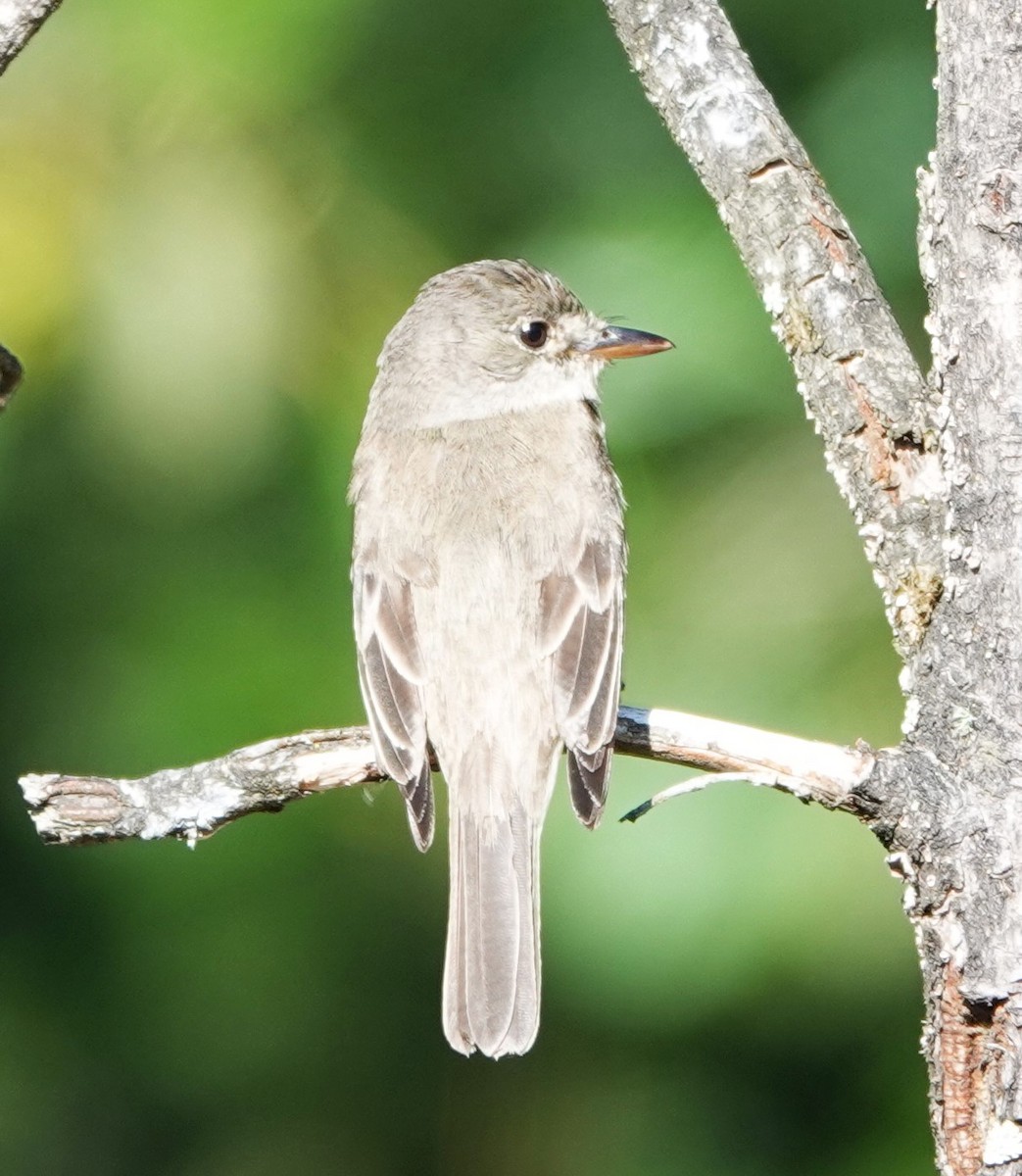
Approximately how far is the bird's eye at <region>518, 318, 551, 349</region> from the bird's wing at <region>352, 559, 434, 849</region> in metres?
0.97

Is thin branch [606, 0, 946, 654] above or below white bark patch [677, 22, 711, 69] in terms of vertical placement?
below

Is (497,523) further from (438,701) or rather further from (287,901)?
(287,901)

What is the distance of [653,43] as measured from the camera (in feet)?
11.7

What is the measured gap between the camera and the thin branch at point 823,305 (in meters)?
3.25

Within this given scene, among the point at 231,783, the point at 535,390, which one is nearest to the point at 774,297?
the point at 231,783

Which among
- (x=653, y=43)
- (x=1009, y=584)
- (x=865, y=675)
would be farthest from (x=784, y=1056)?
(x=653, y=43)

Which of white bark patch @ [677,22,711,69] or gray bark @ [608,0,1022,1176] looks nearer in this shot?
gray bark @ [608,0,1022,1176]

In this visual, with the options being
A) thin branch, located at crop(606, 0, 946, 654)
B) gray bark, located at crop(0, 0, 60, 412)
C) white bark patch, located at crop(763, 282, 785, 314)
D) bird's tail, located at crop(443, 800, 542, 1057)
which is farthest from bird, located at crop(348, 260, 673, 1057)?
gray bark, located at crop(0, 0, 60, 412)

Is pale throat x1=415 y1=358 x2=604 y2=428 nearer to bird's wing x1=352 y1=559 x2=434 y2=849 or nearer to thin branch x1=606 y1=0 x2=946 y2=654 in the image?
bird's wing x1=352 y1=559 x2=434 y2=849

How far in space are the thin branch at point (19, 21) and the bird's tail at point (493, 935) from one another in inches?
78.1

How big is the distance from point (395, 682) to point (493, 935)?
2.24ft

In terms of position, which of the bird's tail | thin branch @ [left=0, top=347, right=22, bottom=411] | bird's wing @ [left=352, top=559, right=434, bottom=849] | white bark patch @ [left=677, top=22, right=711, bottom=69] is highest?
white bark patch @ [left=677, top=22, right=711, bottom=69]

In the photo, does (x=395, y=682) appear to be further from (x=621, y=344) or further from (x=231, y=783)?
(x=621, y=344)

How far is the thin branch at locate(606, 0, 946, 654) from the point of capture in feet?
10.7
